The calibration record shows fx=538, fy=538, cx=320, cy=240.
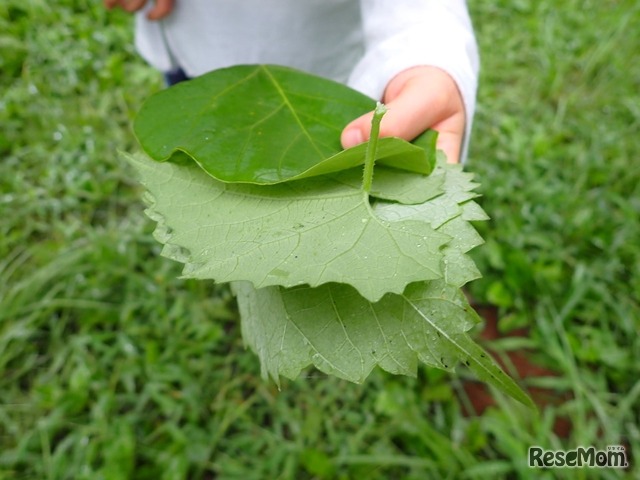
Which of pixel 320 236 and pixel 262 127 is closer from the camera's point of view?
pixel 320 236

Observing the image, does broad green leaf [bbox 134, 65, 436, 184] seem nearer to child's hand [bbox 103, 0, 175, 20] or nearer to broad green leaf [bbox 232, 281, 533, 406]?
broad green leaf [bbox 232, 281, 533, 406]

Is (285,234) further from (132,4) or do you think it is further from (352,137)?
(132,4)

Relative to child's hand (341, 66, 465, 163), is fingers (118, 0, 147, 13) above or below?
above

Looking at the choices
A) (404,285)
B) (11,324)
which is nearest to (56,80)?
(11,324)

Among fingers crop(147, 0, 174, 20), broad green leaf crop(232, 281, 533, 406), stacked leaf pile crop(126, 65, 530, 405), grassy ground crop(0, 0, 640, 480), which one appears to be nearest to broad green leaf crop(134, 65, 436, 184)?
stacked leaf pile crop(126, 65, 530, 405)

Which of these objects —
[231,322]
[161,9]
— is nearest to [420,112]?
[161,9]

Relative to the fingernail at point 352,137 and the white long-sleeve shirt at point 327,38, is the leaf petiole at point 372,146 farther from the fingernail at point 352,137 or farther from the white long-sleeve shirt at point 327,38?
the white long-sleeve shirt at point 327,38
